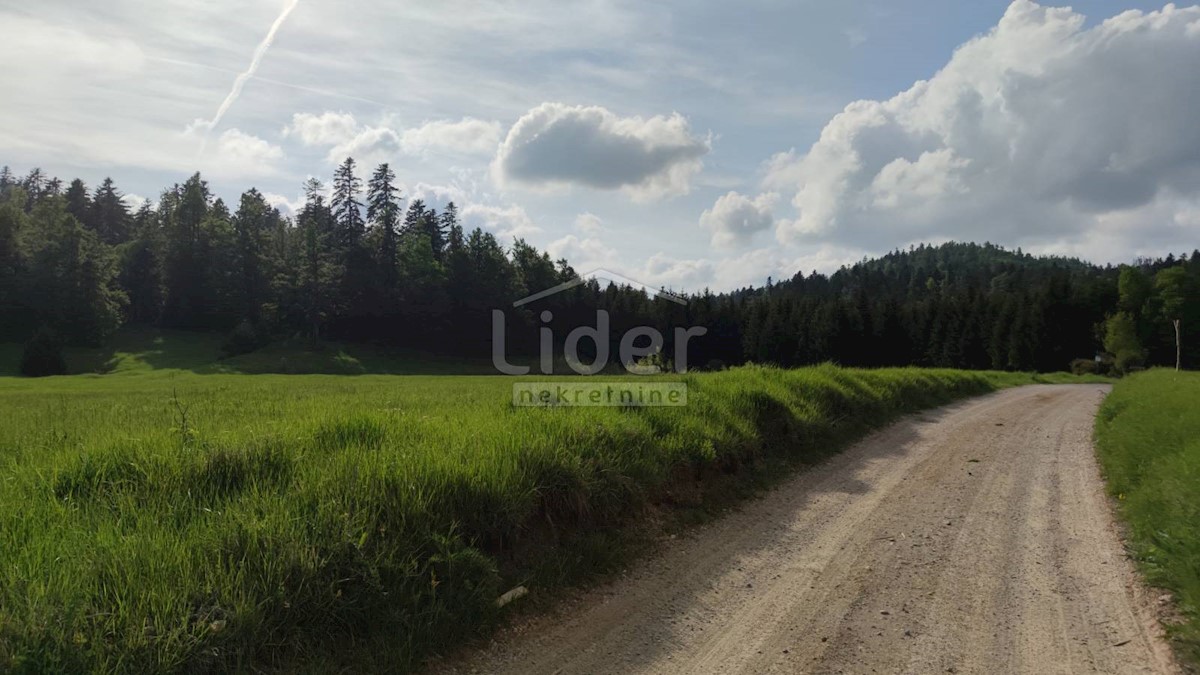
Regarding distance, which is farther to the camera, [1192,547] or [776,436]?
[776,436]

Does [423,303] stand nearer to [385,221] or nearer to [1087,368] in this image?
[385,221]

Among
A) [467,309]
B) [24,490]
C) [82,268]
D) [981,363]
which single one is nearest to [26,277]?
[82,268]

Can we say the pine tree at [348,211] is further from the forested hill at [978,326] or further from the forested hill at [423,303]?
the forested hill at [978,326]

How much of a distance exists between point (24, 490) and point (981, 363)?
87452 mm

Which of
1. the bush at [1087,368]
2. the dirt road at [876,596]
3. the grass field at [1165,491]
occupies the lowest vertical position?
Result: the dirt road at [876,596]

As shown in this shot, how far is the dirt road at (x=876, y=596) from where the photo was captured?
4102 mm

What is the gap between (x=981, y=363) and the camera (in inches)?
2992

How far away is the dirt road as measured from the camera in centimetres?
410

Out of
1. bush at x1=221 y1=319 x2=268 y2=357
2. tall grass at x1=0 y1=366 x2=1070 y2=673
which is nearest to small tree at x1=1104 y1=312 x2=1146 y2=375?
tall grass at x1=0 y1=366 x2=1070 y2=673

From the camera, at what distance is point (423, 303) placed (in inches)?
2800

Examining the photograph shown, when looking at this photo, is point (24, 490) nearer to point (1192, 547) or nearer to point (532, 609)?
point (532, 609)

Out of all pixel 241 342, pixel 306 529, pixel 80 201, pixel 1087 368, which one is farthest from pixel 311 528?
pixel 80 201

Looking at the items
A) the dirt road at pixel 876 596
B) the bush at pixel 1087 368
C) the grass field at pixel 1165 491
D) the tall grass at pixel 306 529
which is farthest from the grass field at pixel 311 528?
the bush at pixel 1087 368

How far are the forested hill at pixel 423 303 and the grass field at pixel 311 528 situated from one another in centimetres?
5325
